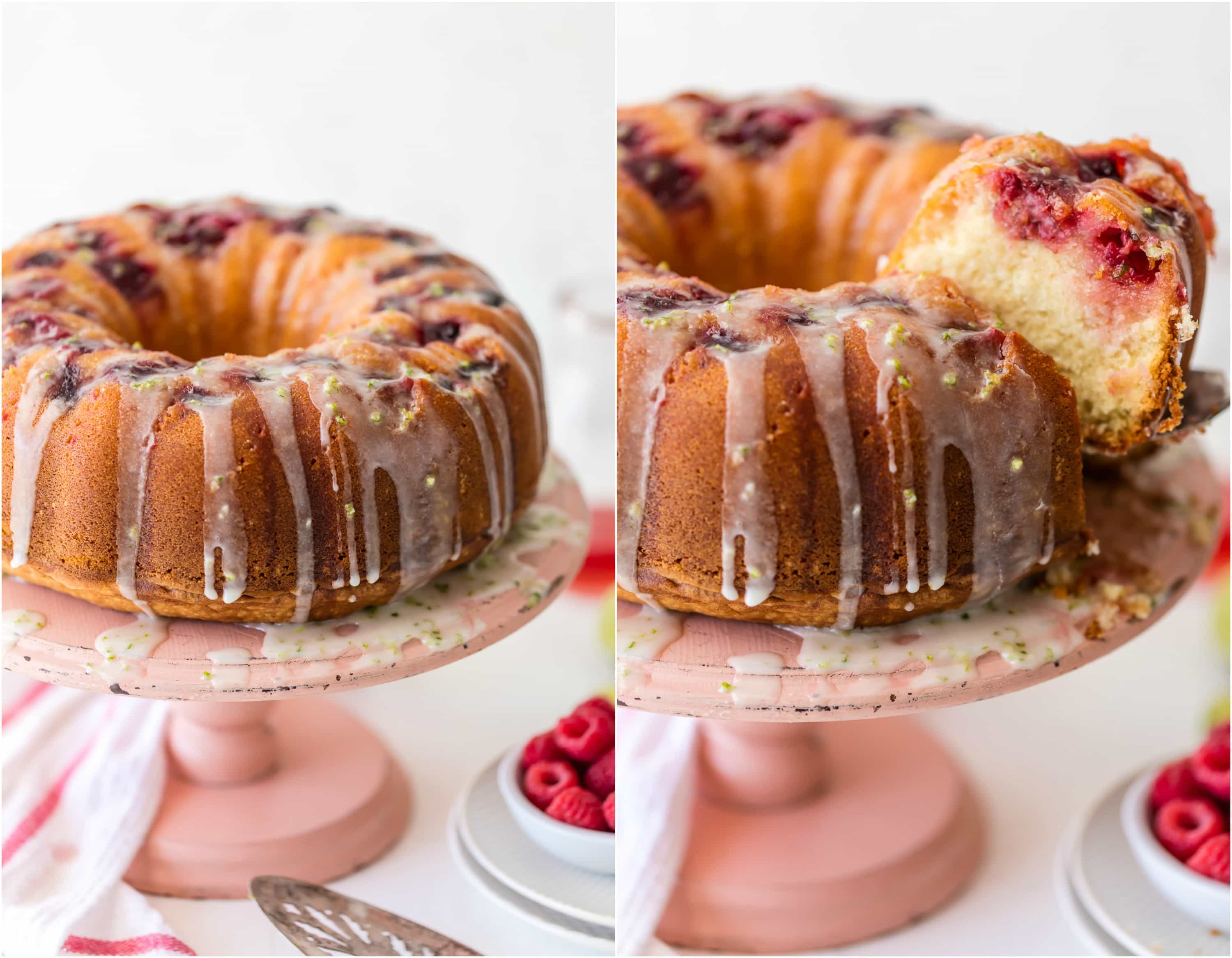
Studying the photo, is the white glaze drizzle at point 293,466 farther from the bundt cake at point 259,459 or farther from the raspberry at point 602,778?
the raspberry at point 602,778

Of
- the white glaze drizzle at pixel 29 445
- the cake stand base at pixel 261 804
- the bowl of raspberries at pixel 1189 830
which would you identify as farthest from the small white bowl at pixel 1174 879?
the white glaze drizzle at pixel 29 445

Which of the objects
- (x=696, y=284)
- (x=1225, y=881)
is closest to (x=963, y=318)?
(x=696, y=284)

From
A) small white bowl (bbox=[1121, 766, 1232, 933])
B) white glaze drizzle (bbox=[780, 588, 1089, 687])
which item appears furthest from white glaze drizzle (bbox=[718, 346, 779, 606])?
small white bowl (bbox=[1121, 766, 1232, 933])

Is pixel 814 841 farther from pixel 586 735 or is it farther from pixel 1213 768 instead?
pixel 1213 768

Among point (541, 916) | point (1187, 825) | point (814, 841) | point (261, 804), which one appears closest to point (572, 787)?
point (541, 916)

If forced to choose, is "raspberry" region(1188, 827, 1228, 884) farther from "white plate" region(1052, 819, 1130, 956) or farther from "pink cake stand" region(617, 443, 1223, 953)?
"pink cake stand" region(617, 443, 1223, 953)
